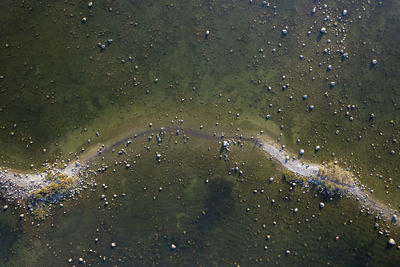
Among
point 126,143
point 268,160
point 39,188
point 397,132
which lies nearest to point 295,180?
point 268,160

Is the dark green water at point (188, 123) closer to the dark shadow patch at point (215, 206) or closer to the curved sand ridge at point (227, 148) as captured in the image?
the dark shadow patch at point (215, 206)

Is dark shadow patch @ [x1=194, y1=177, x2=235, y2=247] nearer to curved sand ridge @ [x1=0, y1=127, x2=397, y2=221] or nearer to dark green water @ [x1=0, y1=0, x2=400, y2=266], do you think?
dark green water @ [x1=0, y1=0, x2=400, y2=266]

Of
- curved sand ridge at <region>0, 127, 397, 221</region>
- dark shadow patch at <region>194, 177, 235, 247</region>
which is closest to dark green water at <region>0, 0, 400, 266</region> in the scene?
dark shadow patch at <region>194, 177, 235, 247</region>

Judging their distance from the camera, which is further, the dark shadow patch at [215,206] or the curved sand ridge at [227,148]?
the dark shadow patch at [215,206]

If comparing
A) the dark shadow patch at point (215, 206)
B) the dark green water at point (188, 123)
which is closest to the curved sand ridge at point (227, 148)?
the dark green water at point (188, 123)

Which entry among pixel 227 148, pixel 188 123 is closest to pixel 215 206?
pixel 227 148

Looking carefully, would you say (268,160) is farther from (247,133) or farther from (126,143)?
(126,143)
